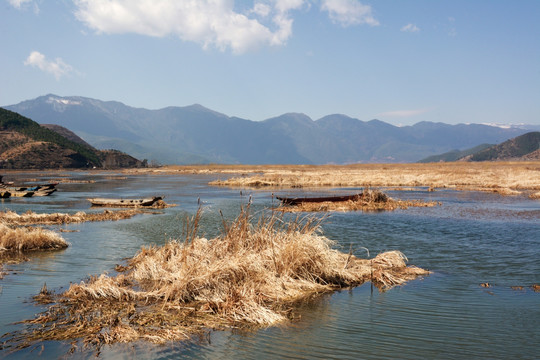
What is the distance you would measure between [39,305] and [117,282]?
230 centimetres

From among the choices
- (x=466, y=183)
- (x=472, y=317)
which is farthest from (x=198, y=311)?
(x=466, y=183)

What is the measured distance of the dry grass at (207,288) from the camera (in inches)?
419

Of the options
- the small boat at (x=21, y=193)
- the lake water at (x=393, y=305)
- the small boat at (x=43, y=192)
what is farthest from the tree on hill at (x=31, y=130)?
the lake water at (x=393, y=305)

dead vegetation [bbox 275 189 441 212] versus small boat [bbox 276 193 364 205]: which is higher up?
small boat [bbox 276 193 364 205]

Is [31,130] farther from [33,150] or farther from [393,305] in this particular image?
[393,305]

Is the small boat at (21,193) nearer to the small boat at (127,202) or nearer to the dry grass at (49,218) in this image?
the small boat at (127,202)

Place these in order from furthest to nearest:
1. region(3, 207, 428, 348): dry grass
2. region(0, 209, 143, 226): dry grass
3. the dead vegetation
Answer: the dead vegetation
region(0, 209, 143, 226): dry grass
region(3, 207, 428, 348): dry grass

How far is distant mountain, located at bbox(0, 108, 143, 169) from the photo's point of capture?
154000mm

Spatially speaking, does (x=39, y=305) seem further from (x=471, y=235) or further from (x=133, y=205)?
(x=133, y=205)

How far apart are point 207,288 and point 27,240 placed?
1265 cm

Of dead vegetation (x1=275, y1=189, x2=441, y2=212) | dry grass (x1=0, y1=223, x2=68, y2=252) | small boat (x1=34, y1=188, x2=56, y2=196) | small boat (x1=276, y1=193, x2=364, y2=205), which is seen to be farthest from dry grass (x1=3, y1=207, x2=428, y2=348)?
small boat (x1=34, y1=188, x2=56, y2=196)

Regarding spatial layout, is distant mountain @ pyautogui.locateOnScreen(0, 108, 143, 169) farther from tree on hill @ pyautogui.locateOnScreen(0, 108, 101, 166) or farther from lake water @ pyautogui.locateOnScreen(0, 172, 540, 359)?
lake water @ pyautogui.locateOnScreen(0, 172, 540, 359)

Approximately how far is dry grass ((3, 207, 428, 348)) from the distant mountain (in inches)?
6193

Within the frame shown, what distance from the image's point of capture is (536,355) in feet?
30.9
